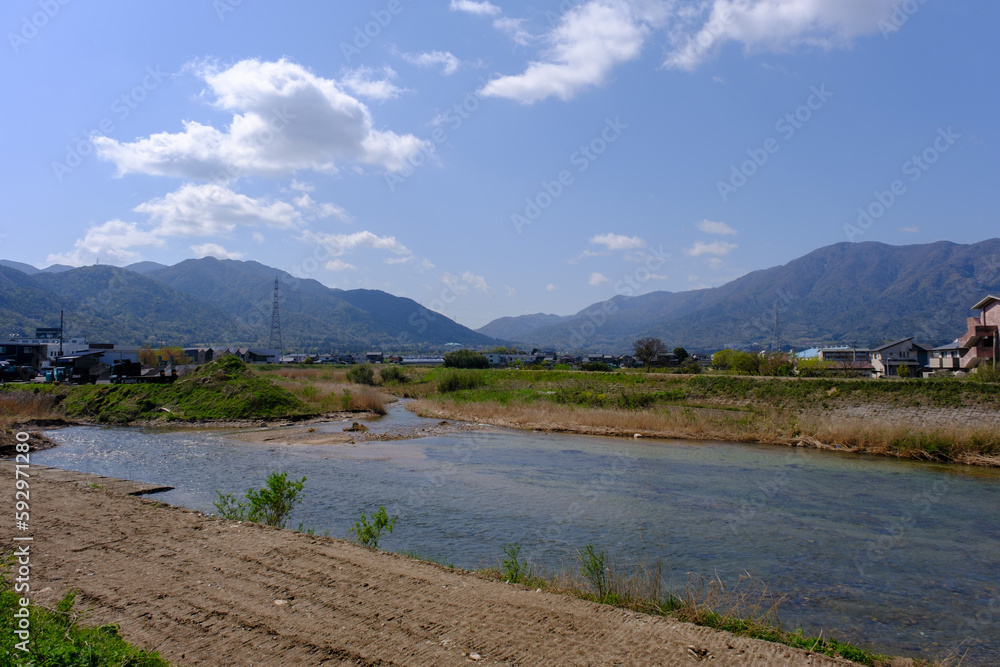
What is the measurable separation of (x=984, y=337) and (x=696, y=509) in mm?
52693

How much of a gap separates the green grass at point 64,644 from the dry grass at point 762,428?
29.7 metres

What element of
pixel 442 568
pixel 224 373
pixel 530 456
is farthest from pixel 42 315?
pixel 442 568

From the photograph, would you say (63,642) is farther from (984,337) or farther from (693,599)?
(984,337)

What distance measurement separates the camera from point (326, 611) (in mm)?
6918

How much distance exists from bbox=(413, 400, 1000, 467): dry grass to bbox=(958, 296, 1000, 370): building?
28.0 meters

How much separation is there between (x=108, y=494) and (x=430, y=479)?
9.63 m

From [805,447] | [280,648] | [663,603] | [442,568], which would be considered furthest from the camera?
[805,447]

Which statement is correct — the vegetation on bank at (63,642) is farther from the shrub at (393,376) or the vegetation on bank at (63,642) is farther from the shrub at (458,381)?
the shrub at (393,376)

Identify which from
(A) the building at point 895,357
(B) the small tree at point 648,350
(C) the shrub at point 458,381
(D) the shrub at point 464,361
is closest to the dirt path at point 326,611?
(C) the shrub at point 458,381

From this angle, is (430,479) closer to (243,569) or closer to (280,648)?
(243,569)

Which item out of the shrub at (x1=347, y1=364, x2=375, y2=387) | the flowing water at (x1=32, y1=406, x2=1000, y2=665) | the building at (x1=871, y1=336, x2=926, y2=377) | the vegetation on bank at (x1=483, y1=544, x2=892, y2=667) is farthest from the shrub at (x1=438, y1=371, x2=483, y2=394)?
the vegetation on bank at (x1=483, y1=544, x2=892, y2=667)

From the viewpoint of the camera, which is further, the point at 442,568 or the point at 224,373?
the point at 224,373

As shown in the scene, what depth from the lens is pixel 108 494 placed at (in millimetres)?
13492

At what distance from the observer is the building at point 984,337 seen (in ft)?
163
